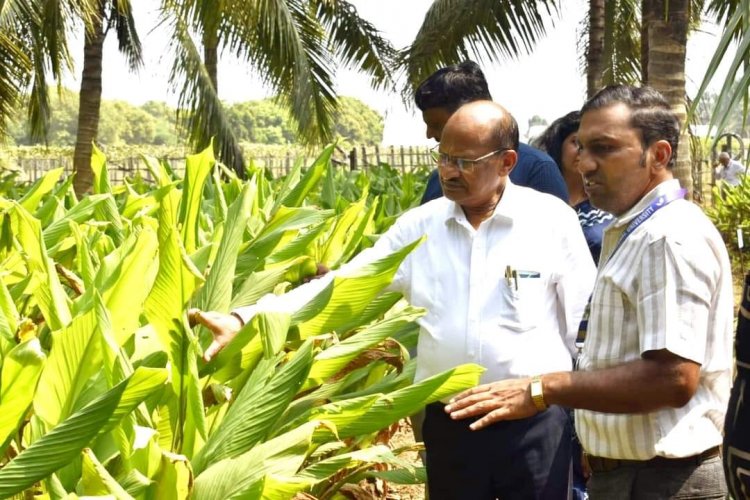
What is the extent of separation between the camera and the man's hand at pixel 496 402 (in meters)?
2.53

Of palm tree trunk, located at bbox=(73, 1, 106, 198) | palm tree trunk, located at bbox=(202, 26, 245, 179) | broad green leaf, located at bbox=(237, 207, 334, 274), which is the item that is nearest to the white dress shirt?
broad green leaf, located at bbox=(237, 207, 334, 274)

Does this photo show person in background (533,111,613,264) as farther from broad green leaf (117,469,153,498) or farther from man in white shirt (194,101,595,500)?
broad green leaf (117,469,153,498)

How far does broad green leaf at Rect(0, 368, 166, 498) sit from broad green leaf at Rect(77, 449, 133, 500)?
0.10 feet

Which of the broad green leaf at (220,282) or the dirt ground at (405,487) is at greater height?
the broad green leaf at (220,282)

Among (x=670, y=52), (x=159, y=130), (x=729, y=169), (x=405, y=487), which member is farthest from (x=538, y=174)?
(x=159, y=130)

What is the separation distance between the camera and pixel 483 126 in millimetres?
2936

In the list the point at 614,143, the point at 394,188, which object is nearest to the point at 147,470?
the point at 614,143

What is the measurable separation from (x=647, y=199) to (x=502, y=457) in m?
0.83

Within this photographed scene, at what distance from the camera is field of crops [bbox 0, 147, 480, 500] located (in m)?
2.10

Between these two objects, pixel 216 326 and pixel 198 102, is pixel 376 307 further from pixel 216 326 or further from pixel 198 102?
pixel 198 102

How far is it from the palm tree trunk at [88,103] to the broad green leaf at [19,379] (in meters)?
10.4

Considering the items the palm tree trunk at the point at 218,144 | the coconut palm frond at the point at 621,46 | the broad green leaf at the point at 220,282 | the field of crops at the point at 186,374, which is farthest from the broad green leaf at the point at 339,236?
the coconut palm frond at the point at 621,46

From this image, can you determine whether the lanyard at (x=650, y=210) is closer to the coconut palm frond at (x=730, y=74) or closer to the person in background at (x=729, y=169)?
the coconut palm frond at (x=730, y=74)

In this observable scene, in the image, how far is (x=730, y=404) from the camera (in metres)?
2.05
